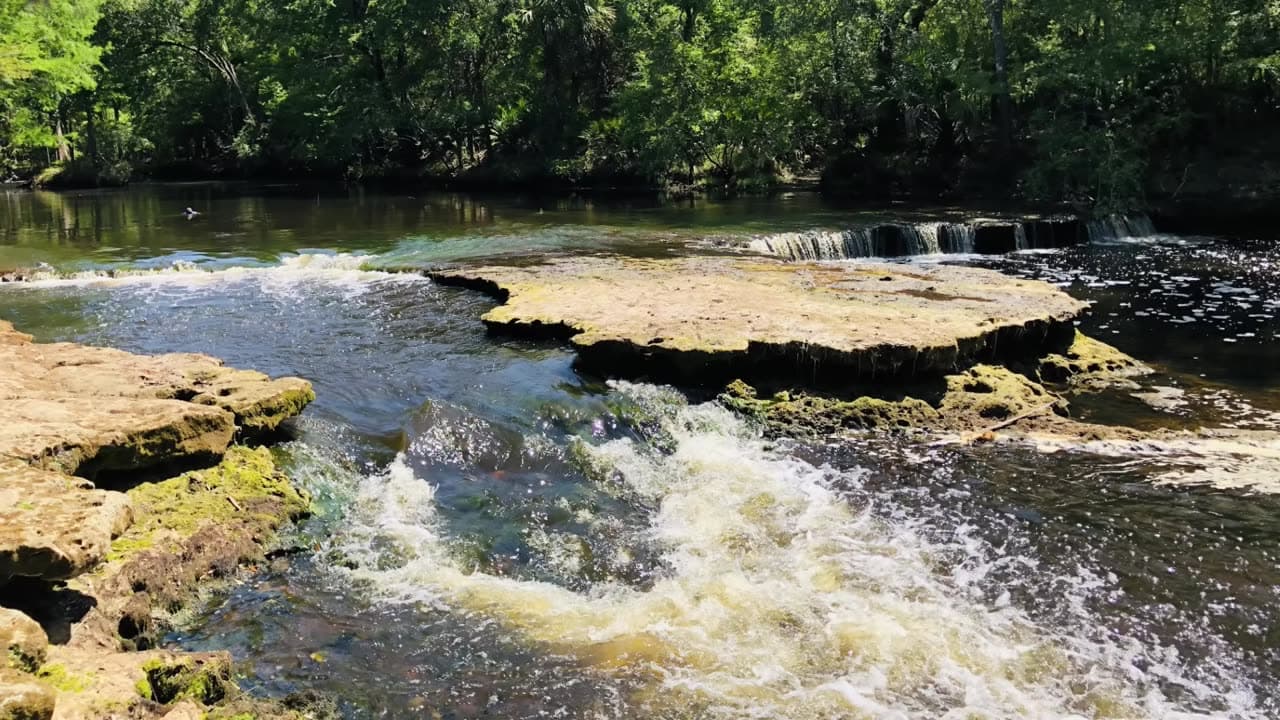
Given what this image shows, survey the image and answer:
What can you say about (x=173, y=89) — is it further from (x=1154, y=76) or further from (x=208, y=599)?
(x=208, y=599)

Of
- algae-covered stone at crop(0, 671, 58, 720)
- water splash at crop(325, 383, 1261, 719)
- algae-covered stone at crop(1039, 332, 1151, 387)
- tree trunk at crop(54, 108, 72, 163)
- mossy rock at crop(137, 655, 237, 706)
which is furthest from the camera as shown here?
tree trunk at crop(54, 108, 72, 163)

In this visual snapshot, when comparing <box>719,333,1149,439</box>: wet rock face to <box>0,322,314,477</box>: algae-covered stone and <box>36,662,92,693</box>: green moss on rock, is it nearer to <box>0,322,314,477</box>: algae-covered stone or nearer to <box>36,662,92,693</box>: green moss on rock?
<box>0,322,314,477</box>: algae-covered stone

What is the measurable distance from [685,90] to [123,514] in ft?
100

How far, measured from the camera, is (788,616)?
5836 mm

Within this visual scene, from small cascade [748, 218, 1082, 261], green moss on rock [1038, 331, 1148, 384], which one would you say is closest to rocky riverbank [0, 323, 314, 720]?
green moss on rock [1038, 331, 1148, 384]

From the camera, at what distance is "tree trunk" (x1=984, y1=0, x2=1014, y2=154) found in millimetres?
29422

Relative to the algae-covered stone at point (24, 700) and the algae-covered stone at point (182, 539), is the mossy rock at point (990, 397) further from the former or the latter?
the algae-covered stone at point (24, 700)

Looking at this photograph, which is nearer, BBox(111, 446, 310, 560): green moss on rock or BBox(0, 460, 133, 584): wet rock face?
BBox(0, 460, 133, 584): wet rock face

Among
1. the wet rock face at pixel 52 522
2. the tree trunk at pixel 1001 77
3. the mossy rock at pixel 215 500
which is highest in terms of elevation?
the tree trunk at pixel 1001 77

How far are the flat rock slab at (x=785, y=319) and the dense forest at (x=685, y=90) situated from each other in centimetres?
1538

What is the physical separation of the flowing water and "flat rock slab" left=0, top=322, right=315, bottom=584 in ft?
2.23

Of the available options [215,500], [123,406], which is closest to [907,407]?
[215,500]

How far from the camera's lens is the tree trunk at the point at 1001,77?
29.4 metres

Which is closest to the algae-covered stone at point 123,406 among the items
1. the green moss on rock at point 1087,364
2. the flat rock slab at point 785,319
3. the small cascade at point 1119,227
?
the flat rock slab at point 785,319
